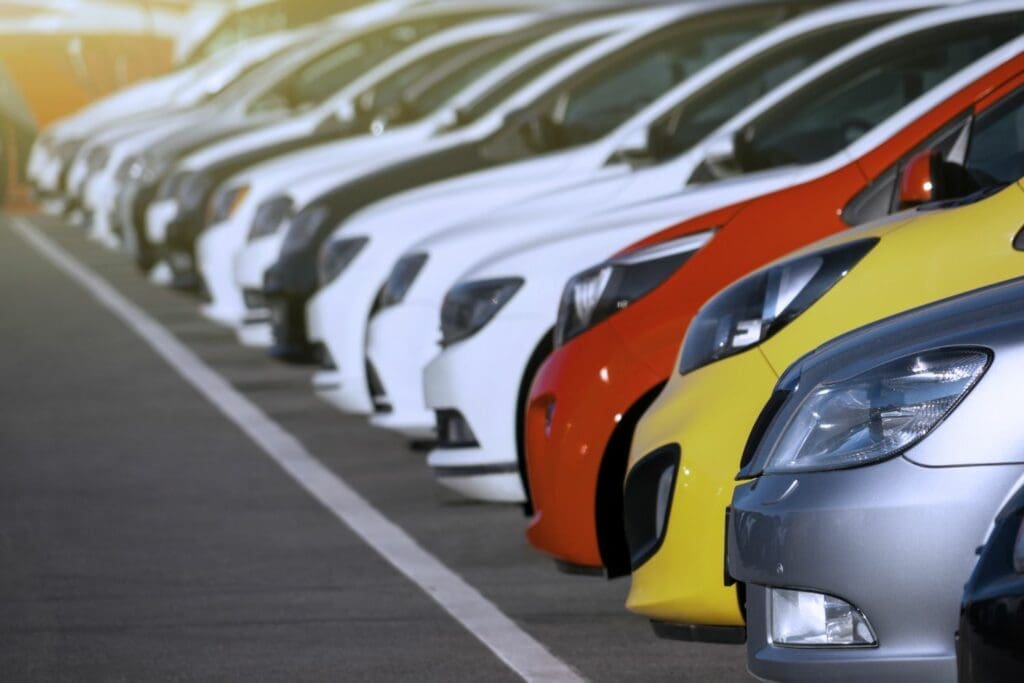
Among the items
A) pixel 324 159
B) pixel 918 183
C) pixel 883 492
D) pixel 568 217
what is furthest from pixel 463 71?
pixel 883 492

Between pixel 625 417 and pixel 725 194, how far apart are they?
1196 millimetres

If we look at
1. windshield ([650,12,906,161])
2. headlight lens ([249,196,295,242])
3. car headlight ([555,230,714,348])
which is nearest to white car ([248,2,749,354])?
headlight lens ([249,196,295,242])

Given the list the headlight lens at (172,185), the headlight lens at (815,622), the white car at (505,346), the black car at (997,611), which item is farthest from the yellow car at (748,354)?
the headlight lens at (172,185)

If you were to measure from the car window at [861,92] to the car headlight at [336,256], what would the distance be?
93.9 inches

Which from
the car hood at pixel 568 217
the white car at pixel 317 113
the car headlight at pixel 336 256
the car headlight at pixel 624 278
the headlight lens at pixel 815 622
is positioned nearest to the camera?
the headlight lens at pixel 815 622

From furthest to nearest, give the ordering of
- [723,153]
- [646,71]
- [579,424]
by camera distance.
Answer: [646,71] < [723,153] < [579,424]

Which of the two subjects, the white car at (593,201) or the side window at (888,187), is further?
the white car at (593,201)

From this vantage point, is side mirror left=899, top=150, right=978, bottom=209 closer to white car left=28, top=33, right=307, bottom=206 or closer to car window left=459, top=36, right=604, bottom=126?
car window left=459, top=36, right=604, bottom=126

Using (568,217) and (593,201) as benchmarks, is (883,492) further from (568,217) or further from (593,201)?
(593,201)

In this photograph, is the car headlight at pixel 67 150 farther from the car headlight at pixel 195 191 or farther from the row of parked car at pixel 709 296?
the row of parked car at pixel 709 296

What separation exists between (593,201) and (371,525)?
1.36 meters

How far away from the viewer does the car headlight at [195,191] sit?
1360cm

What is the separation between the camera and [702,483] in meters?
4.66

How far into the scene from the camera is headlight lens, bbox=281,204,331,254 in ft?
33.2
